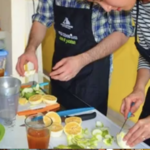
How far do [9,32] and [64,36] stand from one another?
71 centimetres

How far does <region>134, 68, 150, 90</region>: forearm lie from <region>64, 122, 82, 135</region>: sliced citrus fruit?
0.33 meters

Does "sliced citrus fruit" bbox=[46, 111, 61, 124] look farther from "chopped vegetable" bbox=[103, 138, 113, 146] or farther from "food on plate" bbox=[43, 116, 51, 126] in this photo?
"chopped vegetable" bbox=[103, 138, 113, 146]

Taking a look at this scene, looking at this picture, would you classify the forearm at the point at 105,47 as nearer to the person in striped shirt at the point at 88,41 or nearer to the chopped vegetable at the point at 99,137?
the person in striped shirt at the point at 88,41

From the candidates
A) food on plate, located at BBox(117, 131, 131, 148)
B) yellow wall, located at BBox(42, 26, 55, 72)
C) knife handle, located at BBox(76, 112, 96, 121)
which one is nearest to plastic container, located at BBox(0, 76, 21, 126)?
knife handle, located at BBox(76, 112, 96, 121)

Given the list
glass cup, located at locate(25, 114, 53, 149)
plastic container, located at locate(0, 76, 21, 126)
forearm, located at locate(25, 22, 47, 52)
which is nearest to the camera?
glass cup, located at locate(25, 114, 53, 149)

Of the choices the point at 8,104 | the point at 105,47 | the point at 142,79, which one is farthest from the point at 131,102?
the point at 8,104

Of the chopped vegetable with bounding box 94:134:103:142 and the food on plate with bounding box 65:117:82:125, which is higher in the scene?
the food on plate with bounding box 65:117:82:125

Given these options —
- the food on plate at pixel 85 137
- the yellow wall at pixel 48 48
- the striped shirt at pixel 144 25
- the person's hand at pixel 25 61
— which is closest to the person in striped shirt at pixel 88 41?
the person's hand at pixel 25 61

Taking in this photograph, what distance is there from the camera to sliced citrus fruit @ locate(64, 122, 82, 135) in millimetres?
1028

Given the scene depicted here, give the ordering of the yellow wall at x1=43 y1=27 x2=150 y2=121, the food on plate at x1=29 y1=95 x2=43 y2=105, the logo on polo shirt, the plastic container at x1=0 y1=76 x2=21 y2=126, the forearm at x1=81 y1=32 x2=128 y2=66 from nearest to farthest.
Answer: the plastic container at x1=0 y1=76 x2=21 y2=126 < the food on plate at x1=29 y1=95 x2=43 y2=105 < the forearm at x1=81 y1=32 x2=128 y2=66 < the logo on polo shirt < the yellow wall at x1=43 y1=27 x2=150 y2=121

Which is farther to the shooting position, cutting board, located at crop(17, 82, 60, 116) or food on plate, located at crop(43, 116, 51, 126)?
cutting board, located at crop(17, 82, 60, 116)

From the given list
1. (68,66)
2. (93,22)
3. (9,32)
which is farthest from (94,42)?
(9,32)

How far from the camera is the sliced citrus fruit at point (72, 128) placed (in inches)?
40.5

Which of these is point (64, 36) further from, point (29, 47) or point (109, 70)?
point (109, 70)
